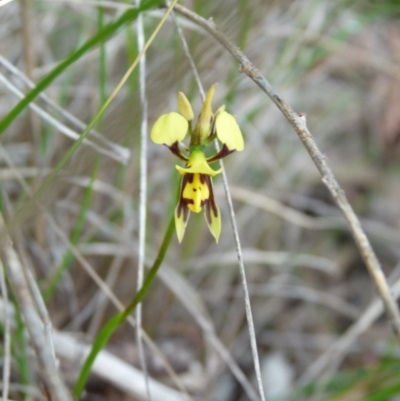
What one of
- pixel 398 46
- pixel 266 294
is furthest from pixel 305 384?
pixel 398 46

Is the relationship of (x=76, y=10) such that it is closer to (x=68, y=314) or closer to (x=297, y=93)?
(x=68, y=314)

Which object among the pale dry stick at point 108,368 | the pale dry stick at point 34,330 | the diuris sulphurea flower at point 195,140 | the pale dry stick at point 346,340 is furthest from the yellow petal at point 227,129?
the pale dry stick at point 108,368

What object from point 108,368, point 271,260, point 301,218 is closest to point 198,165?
point 108,368

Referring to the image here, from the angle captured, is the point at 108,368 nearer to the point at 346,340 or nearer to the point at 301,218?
the point at 346,340

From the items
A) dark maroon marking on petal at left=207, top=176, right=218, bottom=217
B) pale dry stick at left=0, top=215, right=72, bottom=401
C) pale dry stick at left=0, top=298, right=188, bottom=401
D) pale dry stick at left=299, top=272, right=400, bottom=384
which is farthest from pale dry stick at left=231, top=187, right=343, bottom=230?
pale dry stick at left=0, top=215, right=72, bottom=401

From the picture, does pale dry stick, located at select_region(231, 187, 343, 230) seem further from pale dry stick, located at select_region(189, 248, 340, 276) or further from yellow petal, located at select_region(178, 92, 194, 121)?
yellow petal, located at select_region(178, 92, 194, 121)

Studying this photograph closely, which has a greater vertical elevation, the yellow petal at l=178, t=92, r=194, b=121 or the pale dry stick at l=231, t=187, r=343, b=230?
the pale dry stick at l=231, t=187, r=343, b=230
